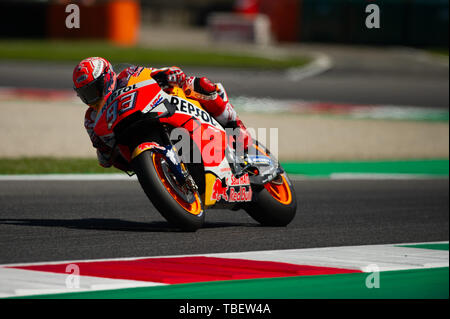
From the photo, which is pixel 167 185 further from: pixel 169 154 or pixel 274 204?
pixel 274 204

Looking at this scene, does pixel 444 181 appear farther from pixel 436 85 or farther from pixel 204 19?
pixel 204 19

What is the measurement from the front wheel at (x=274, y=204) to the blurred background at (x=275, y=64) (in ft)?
8.11

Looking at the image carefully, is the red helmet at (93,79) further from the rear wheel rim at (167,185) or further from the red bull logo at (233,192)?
the red bull logo at (233,192)

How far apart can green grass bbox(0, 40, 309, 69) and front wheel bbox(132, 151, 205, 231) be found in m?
16.9

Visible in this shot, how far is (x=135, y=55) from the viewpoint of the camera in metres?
24.8

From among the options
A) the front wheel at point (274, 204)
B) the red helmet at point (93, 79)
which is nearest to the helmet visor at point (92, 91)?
the red helmet at point (93, 79)

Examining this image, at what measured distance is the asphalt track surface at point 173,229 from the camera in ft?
19.0

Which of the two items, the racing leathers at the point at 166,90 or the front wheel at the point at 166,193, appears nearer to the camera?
the front wheel at the point at 166,193

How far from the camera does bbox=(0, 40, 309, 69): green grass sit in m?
23.6

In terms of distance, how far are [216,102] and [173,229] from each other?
3.23 ft

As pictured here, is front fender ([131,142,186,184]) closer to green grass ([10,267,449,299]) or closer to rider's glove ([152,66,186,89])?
rider's glove ([152,66,186,89])

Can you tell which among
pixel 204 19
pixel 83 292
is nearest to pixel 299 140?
pixel 83 292

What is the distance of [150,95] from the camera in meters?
5.93

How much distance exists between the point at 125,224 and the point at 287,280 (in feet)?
5.95
